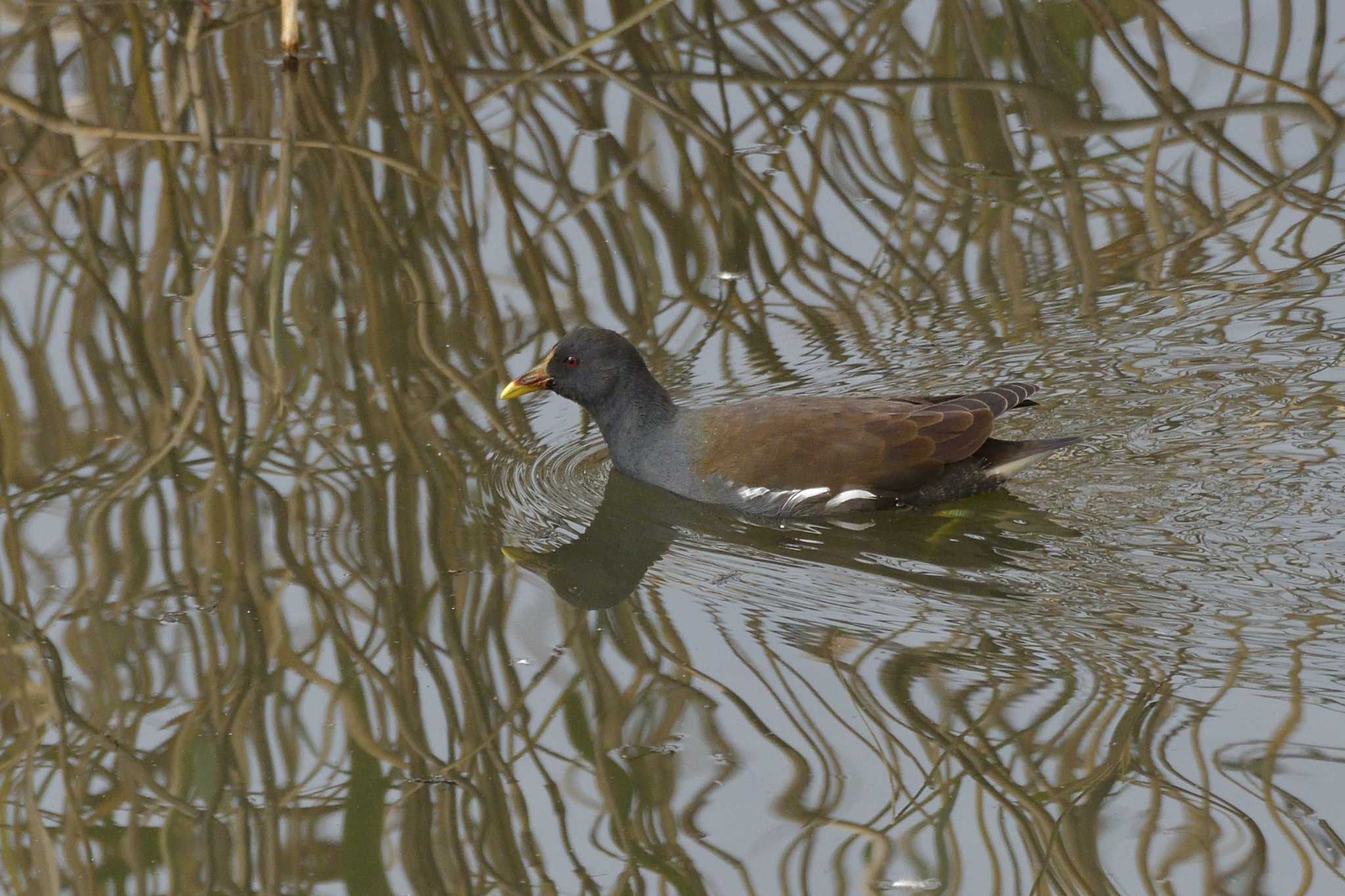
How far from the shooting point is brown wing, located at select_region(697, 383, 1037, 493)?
5008 millimetres

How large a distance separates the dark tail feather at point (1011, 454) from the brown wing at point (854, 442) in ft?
0.17

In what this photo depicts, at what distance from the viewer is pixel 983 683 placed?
400 centimetres

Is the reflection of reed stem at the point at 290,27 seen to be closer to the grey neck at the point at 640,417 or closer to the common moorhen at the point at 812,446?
the common moorhen at the point at 812,446

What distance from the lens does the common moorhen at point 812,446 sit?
502 cm

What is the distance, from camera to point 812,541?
495 cm

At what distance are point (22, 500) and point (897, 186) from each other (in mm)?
3368

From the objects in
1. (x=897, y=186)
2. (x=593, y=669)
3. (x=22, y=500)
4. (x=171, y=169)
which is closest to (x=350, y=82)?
(x=171, y=169)

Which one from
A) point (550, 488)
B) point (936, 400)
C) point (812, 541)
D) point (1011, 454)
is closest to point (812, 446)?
point (812, 541)

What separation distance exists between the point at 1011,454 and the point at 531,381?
4.81ft

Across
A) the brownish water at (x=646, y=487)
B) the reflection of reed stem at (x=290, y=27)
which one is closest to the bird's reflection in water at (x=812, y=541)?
the brownish water at (x=646, y=487)

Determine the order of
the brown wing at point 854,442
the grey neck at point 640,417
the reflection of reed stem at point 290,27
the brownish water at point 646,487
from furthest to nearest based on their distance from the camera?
1. the reflection of reed stem at point 290,27
2. the grey neck at point 640,417
3. the brown wing at point 854,442
4. the brownish water at point 646,487

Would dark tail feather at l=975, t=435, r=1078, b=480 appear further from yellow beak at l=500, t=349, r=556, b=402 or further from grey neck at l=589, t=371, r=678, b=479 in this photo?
yellow beak at l=500, t=349, r=556, b=402

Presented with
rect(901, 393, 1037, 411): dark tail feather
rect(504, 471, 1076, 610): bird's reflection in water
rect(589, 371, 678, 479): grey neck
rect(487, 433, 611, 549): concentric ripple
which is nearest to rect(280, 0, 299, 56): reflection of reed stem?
rect(487, 433, 611, 549): concentric ripple

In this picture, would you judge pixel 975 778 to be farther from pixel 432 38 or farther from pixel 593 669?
pixel 432 38
